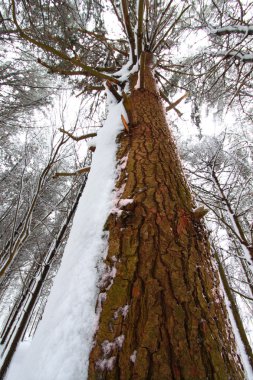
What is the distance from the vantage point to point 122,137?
1.57m

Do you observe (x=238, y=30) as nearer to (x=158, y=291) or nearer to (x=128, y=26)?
(x=128, y=26)

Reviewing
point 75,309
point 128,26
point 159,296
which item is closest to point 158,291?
point 159,296

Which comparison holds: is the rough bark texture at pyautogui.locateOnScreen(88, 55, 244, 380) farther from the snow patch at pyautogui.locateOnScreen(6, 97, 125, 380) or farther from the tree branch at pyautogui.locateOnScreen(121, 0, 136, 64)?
the tree branch at pyautogui.locateOnScreen(121, 0, 136, 64)

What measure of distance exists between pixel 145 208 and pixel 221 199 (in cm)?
338

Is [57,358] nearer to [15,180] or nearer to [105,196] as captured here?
[105,196]

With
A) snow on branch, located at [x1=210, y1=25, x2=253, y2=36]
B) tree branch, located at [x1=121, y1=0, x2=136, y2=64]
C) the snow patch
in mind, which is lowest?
the snow patch

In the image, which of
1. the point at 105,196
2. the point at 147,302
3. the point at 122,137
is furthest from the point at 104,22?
the point at 147,302

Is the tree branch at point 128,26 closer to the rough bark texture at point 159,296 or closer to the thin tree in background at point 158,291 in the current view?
the thin tree in background at point 158,291

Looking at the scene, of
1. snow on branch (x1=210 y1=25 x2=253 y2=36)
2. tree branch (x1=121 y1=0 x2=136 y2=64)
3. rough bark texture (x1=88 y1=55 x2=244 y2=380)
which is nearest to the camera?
rough bark texture (x1=88 y1=55 x2=244 y2=380)

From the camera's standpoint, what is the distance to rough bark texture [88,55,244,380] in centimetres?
62

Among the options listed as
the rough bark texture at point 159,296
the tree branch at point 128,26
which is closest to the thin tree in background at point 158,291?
the rough bark texture at point 159,296

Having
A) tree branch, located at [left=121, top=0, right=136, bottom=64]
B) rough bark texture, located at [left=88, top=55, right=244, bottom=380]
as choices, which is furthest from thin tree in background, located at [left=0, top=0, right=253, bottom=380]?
tree branch, located at [left=121, top=0, right=136, bottom=64]

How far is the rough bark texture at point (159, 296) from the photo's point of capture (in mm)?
618

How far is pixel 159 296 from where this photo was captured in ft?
2.41
